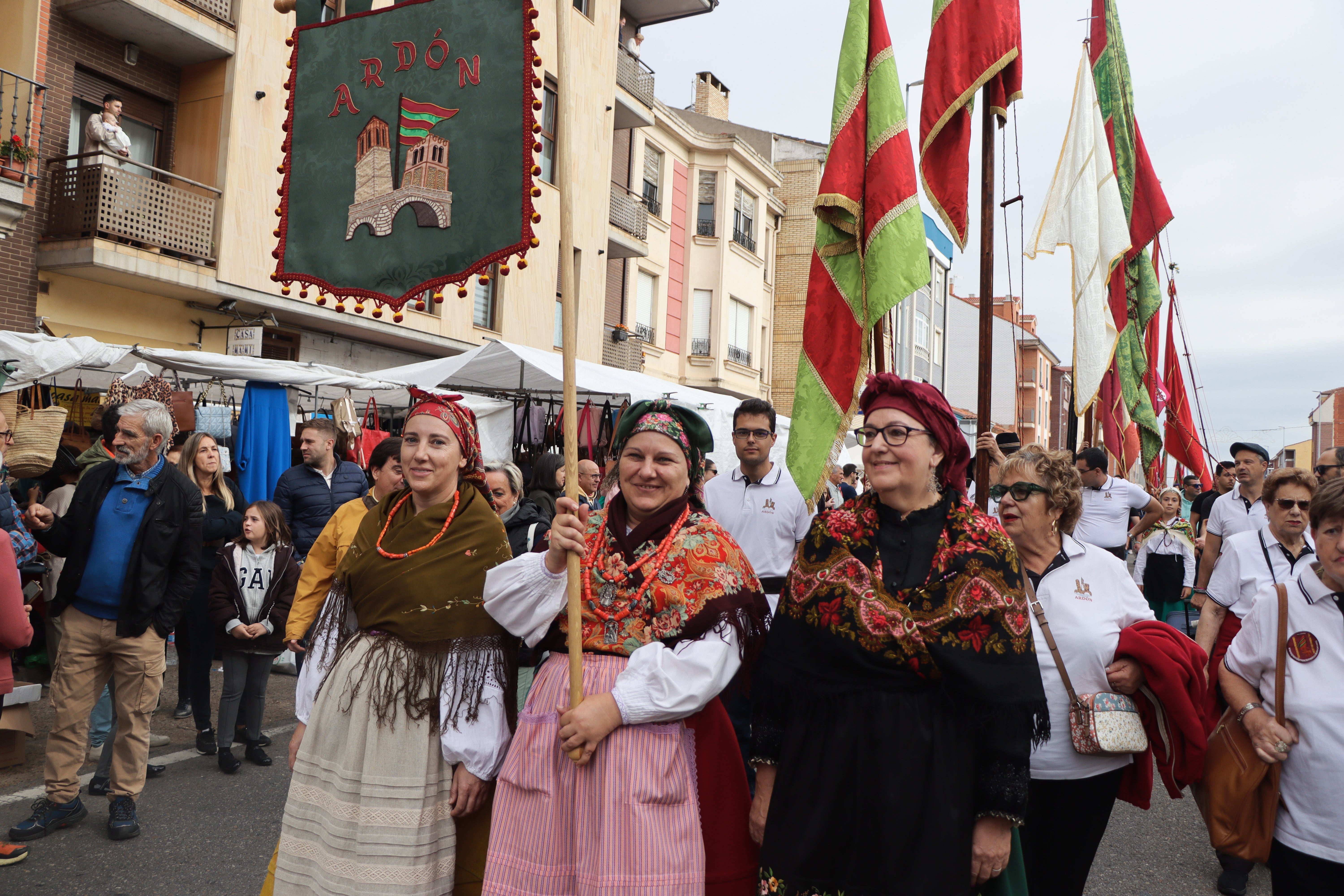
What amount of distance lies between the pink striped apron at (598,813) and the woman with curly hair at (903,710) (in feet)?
0.75

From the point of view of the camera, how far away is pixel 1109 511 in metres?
7.36

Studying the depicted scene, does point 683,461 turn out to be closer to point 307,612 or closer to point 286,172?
point 307,612

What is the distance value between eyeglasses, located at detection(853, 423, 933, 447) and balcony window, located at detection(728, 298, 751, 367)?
85.1 feet

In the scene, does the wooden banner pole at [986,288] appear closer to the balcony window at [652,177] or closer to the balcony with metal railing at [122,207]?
the balcony with metal railing at [122,207]

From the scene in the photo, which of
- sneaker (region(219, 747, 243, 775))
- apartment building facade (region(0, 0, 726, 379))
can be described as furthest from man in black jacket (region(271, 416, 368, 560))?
apartment building facade (region(0, 0, 726, 379))

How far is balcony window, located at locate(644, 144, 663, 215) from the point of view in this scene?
24812mm

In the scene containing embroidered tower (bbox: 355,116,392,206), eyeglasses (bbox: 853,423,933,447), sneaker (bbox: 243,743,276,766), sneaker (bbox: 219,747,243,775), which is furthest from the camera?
sneaker (bbox: 243,743,276,766)

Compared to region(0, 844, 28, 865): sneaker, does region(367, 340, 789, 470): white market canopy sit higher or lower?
→ higher

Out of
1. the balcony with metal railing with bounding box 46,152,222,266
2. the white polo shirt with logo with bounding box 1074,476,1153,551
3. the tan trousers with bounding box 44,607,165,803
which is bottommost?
the tan trousers with bounding box 44,607,165,803

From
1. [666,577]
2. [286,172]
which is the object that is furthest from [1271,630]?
[286,172]

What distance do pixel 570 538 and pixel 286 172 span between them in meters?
2.21

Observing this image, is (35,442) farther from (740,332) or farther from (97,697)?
(740,332)

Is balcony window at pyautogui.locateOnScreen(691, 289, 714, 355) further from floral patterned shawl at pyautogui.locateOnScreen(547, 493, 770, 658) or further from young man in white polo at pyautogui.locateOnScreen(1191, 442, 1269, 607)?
floral patterned shawl at pyautogui.locateOnScreen(547, 493, 770, 658)

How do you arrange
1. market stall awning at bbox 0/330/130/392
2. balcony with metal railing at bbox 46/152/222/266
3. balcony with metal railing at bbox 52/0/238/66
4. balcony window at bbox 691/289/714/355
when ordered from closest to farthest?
market stall awning at bbox 0/330/130/392 < balcony with metal railing at bbox 46/152/222/266 < balcony with metal railing at bbox 52/0/238/66 < balcony window at bbox 691/289/714/355
